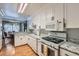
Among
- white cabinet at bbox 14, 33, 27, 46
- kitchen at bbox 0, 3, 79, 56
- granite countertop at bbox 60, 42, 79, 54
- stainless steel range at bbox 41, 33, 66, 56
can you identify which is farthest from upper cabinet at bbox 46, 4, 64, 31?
white cabinet at bbox 14, 33, 27, 46

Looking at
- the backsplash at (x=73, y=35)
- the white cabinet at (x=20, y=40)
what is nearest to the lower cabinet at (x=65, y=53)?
the backsplash at (x=73, y=35)

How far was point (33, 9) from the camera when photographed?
1671mm

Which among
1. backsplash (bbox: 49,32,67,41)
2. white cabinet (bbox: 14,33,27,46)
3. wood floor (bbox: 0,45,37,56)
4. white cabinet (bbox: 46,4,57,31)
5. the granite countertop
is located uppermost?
white cabinet (bbox: 46,4,57,31)

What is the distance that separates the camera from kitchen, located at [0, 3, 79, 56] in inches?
63.7

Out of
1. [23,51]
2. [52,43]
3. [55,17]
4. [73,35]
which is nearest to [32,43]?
[23,51]

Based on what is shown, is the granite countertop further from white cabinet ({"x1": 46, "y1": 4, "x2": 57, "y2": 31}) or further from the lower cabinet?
white cabinet ({"x1": 46, "y1": 4, "x2": 57, "y2": 31})

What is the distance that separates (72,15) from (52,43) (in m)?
0.55

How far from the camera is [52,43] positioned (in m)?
1.65

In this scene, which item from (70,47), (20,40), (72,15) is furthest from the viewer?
(20,40)

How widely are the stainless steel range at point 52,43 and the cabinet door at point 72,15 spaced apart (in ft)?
0.72

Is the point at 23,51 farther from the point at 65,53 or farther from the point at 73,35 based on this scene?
the point at 73,35

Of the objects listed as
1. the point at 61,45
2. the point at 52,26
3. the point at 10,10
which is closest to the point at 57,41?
the point at 61,45

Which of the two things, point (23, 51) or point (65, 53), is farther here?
point (23, 51)

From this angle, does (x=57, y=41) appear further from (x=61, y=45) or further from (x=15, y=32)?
(x=15, y=32)
